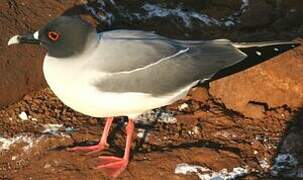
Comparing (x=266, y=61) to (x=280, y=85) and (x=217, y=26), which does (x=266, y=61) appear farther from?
(x=217, y=26)

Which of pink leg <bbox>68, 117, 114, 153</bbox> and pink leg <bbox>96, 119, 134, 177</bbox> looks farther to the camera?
pink leg <bbox>68, 117, 114, 153</bbox>

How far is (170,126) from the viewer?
226 inches

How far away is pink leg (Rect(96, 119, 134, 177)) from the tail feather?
0.82 m

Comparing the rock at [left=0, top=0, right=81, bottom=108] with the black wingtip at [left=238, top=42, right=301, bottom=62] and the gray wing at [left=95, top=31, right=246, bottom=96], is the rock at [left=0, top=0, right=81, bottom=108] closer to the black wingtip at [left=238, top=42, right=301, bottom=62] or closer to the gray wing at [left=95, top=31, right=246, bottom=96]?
the gray wing at [left=95, top=31, right=246, bottom=96]

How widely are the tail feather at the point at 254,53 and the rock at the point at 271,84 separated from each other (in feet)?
Result: 1.70

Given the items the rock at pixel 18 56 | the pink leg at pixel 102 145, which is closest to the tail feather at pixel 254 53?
the pink leg at pixel 102 145

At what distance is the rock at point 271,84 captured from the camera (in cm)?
593

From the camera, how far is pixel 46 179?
16.4 feet

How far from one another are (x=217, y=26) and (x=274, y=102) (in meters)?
1.87

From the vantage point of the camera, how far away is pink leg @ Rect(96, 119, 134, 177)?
5.11m

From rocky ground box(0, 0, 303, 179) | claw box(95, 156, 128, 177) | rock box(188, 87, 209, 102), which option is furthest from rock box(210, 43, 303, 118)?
claw box(95, 156, 128, 177)

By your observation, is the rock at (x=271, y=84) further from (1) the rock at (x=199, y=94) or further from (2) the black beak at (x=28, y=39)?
(2) the black beak at (x=28, y=39)

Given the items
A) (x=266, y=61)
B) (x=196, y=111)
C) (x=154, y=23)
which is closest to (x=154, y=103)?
(x=196, y=111)

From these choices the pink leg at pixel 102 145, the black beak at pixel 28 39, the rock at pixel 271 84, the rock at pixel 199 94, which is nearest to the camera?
the black beak at pixel 28 39
